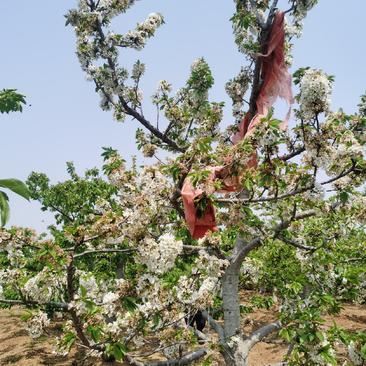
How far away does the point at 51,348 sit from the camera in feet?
45.1

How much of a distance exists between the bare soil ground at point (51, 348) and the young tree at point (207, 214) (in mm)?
3541

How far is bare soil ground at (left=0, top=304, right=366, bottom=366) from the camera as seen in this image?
11.7 meters

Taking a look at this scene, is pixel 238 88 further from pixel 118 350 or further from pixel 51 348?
pixel 51 348

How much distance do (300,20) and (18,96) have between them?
659cm

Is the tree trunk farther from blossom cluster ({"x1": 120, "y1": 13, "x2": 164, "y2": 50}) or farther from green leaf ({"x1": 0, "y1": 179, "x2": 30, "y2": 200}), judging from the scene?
green leaf ({"x1": 0, "y1": 179, "x2": 30, "y2": 200})

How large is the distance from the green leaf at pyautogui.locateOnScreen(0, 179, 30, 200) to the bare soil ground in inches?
351

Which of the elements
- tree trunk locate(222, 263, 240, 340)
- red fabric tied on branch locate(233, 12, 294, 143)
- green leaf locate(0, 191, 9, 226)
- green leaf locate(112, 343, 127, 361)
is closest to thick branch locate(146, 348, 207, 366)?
tree trunk locate(222, 263, 240, 340)

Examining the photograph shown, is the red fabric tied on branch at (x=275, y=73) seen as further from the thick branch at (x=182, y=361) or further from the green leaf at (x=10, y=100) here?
the green leaf at (x=10, y=100)

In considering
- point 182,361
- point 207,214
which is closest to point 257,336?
point 182,361

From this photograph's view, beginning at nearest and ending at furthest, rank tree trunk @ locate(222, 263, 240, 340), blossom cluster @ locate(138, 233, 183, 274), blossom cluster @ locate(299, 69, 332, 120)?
blossom cluster @ locate(299, 69, 332, 120) < blossom cluster @ locate(138, 233, 183, 274) < tree trunk @ locate(222, 263, 240, 340)

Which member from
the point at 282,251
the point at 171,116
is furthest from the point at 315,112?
the point at 282,251

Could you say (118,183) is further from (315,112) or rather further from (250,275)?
(250,275)

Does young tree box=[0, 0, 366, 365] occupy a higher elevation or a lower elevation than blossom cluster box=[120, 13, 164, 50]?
lower

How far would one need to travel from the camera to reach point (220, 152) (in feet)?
16.5
